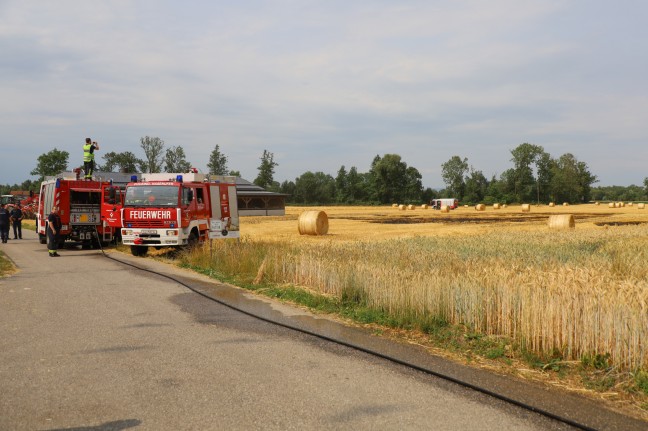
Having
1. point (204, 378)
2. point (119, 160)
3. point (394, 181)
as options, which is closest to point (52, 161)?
point (119, 160)

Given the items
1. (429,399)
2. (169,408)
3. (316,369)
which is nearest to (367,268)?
(316,369)

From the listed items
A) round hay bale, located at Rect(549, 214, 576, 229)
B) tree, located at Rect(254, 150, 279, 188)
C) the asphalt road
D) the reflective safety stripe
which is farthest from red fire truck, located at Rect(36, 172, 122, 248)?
tree, located at Rect(254, 150, 279, 188)

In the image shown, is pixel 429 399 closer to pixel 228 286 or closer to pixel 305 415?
pixel 305 415

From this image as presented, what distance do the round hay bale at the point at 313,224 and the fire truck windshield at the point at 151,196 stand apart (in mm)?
11022

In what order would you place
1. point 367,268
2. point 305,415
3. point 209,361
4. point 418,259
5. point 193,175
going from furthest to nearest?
point 193,175 < point 418,259 < point 367,268 < point 209,361 < point 305,415

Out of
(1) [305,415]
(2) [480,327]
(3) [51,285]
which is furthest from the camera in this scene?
(3) [51,285]

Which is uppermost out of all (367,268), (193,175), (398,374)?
(193,175)

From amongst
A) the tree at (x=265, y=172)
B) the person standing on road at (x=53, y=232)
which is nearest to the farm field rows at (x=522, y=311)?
the person standing on road at (x=53, y=232)

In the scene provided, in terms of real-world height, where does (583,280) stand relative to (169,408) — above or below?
above

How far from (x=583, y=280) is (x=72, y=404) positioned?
5.76 m

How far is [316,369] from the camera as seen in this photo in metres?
6.27

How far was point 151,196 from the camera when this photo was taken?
62.2 ft

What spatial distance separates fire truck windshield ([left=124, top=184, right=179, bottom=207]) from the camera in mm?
18688

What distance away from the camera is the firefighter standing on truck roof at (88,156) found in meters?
23.5
